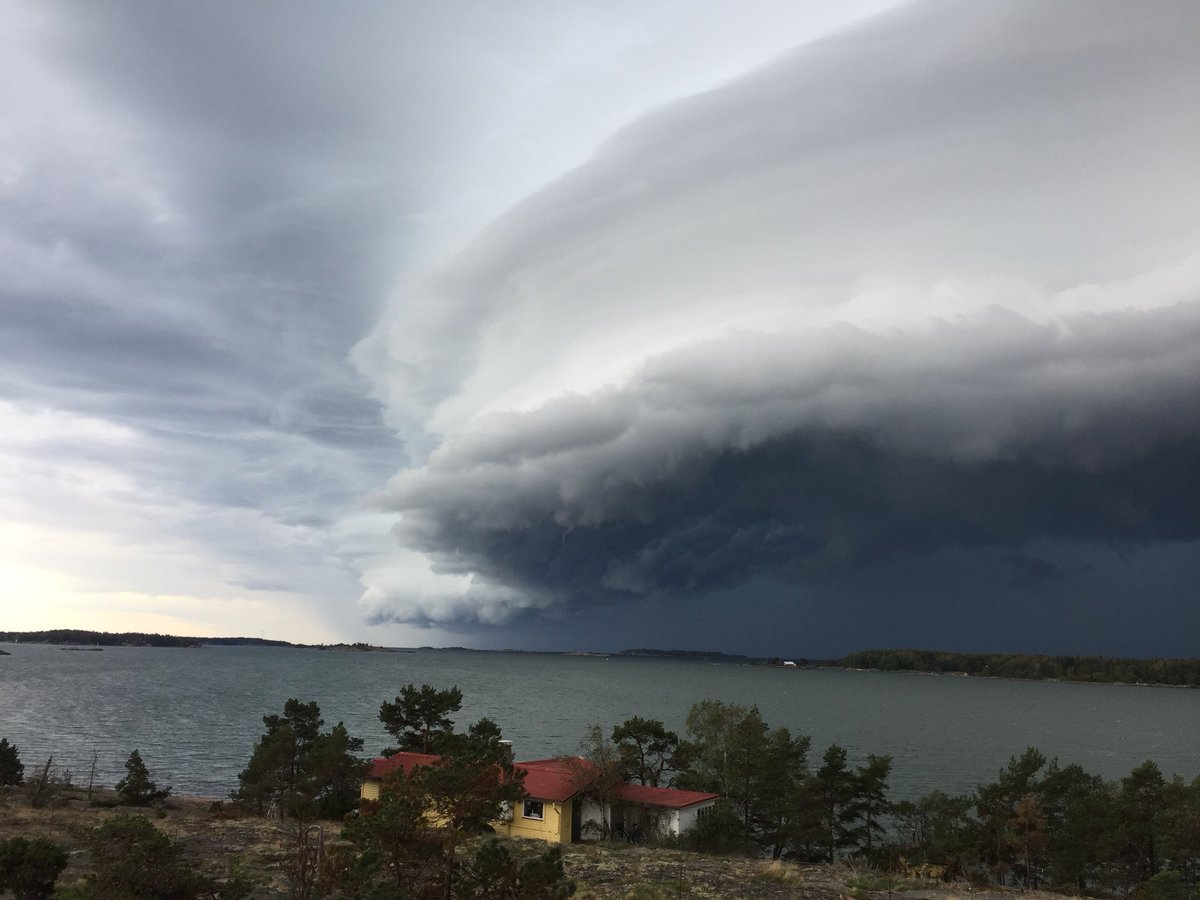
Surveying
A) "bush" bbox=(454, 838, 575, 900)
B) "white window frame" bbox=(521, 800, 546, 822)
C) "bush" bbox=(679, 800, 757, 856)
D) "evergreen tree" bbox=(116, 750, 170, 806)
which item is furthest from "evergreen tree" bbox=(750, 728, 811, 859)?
"evergreen tree" bbox=(116, 750, 170, 806)

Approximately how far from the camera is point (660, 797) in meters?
48.0

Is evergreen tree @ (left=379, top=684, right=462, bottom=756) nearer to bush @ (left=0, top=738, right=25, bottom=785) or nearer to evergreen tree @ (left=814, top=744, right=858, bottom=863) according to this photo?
evergreen tree @ (left=814, top=744, right=858, bottom=863)

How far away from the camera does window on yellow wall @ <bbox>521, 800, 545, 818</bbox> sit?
44.6 metres

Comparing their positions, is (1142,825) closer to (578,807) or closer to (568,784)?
(578,807)

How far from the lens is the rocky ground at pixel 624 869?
32375 mm

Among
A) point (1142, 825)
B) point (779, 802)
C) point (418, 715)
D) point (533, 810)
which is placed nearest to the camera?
point (533, 810)

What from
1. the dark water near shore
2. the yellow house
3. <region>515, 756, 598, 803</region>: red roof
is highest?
<region>515, 756, 598, 803</region>: red roof

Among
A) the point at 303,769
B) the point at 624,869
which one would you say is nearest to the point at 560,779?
the point at 624,869

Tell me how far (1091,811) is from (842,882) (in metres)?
21.4

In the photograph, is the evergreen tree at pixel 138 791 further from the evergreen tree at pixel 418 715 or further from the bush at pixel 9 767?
the evergreen tree at pixel 418 715

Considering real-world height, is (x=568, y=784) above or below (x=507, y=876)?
below

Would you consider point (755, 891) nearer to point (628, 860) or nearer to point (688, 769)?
point (628, 860)

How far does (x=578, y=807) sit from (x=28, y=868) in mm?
30617

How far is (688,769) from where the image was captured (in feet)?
197
